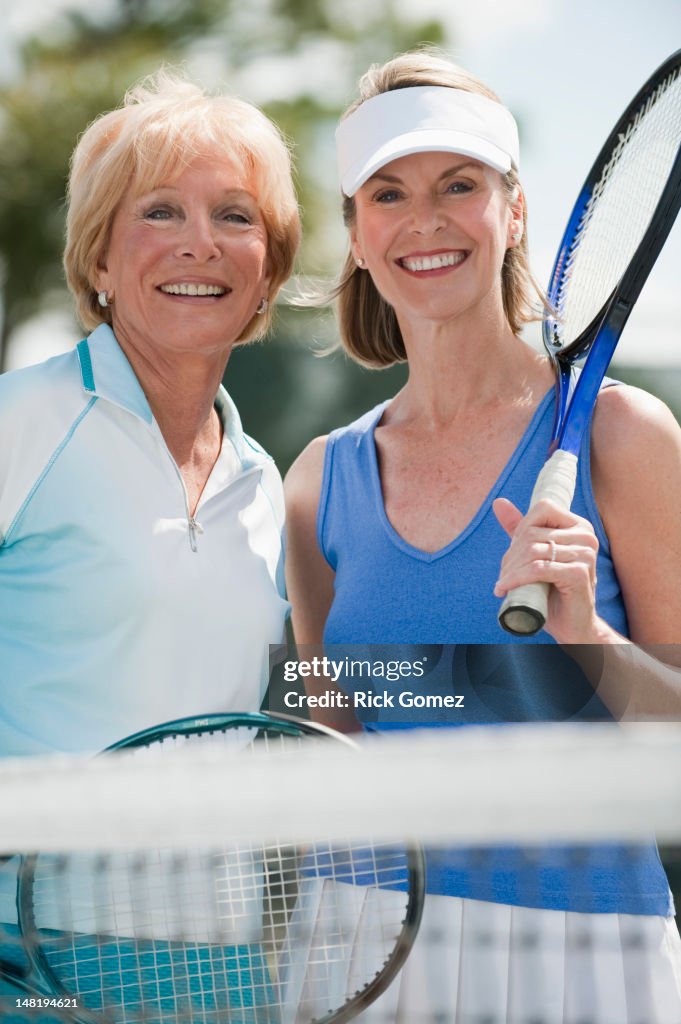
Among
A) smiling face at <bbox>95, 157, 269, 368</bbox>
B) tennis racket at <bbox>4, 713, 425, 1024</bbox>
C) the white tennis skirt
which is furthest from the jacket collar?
the white tennis skirt

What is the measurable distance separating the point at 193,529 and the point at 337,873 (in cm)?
32

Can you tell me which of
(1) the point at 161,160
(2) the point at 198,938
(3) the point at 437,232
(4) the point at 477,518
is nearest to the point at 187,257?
(1) the point at 161,160

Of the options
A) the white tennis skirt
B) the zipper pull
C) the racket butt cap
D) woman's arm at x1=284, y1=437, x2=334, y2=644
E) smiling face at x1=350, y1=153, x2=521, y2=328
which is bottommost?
the white tennis skirt

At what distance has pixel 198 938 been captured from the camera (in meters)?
1.00

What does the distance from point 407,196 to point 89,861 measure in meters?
0.65

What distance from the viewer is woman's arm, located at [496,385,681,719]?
107cm

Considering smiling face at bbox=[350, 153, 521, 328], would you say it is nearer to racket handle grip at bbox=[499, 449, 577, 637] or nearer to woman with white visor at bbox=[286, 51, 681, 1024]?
woman with white visor at bbox=[286, 51, 681, 1024]

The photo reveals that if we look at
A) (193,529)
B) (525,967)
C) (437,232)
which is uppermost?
(437,232)

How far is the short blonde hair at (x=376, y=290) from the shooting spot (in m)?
1.25

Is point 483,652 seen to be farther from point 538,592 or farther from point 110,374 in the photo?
point 110,374

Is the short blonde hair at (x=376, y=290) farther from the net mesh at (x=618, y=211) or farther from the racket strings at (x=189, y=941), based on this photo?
the racket strings at (x=189, y=941)

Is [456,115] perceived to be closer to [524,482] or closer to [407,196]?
[407,196]

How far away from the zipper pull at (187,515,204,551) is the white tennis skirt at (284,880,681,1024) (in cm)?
31

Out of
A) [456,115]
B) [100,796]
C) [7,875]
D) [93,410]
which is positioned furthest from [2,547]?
[456,115]
